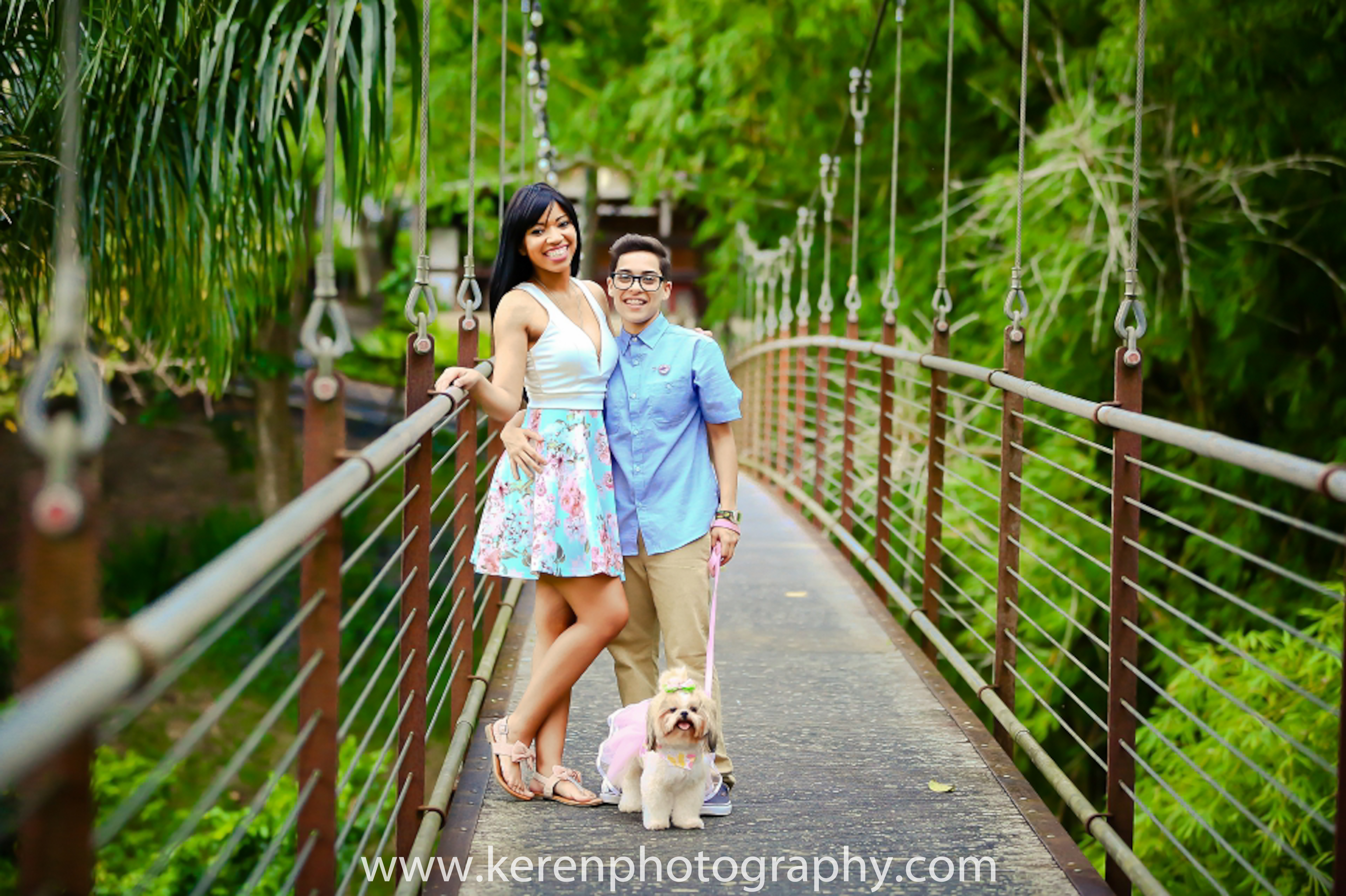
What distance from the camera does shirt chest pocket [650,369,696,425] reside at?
336 centimetres

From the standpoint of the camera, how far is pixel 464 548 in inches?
152

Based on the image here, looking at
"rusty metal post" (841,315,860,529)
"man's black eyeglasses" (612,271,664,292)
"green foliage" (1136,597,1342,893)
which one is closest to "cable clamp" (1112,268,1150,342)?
"man's black eyeglasses" (612,271,664,292)

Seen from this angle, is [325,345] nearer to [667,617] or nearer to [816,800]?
[667,617]

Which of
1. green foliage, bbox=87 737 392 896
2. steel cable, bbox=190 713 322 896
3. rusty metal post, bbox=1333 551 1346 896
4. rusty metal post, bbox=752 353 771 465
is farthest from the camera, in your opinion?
rusty metal post, bbox=752 353 771 465

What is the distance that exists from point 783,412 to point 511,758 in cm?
751

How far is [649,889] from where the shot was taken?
293 cm

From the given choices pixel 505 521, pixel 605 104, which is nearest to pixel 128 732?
pixel 605 104

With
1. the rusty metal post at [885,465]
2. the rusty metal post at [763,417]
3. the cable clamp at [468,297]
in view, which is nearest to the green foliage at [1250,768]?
the rusty metal post at [885,465]

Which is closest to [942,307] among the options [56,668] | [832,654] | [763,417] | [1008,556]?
[832,654]

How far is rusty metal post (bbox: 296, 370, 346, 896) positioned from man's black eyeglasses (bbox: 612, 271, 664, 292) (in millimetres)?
1252

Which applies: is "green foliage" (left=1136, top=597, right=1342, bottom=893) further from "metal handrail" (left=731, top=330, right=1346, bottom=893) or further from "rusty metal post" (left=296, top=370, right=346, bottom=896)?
"rusty metal post" (left=296, top=370, right=346, bottom=896)

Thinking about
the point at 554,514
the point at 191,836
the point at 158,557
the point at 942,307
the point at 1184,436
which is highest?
the point at 942,307

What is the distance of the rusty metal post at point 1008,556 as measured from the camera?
4023 millimetres

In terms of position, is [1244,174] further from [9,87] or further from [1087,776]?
[9,87]
